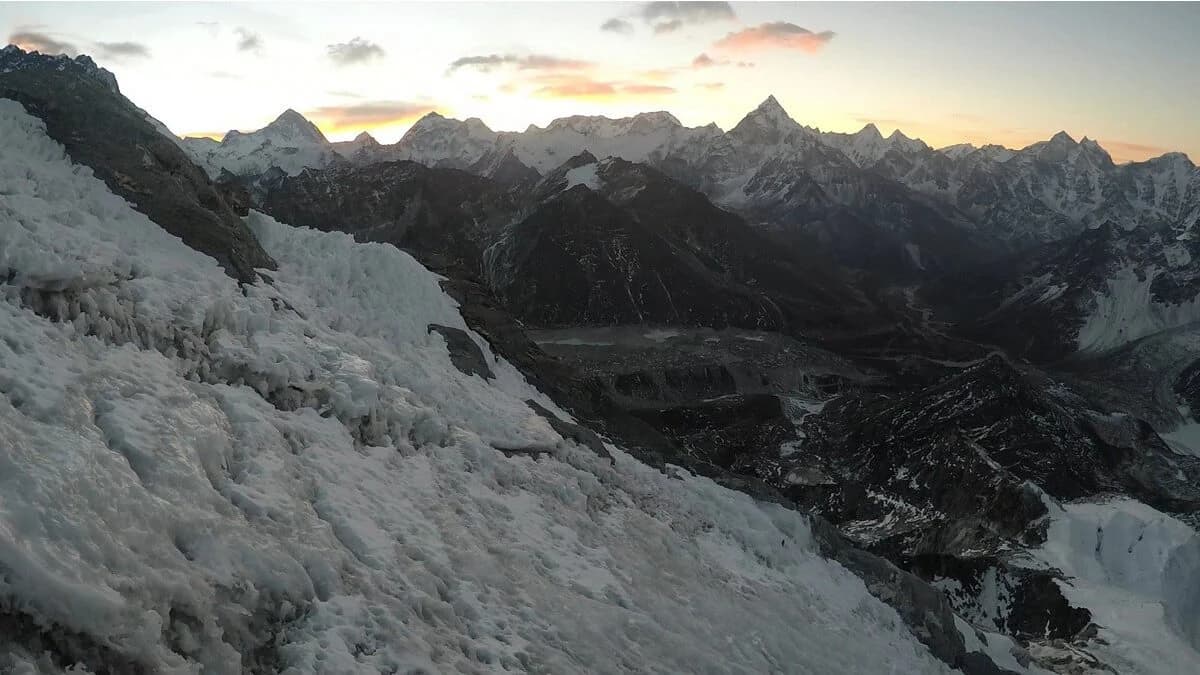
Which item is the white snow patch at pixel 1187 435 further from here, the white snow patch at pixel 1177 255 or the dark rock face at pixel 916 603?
the dark rock face at pixel 916 603

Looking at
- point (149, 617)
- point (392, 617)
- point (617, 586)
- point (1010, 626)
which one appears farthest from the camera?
point (1010, 626)

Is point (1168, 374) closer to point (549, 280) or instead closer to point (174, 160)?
point (549, 280)

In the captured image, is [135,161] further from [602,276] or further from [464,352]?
[602,276]

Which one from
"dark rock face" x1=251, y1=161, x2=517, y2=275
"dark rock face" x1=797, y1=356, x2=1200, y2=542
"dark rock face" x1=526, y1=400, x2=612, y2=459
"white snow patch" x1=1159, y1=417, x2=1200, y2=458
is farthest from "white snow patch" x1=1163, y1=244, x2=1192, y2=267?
"dark rock face" x1=526, y1=400, x2=612, y2=459

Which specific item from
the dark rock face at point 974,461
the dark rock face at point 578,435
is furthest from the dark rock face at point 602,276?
the dark rock face at point 578,435

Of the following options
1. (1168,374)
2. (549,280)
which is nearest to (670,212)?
(549,280)

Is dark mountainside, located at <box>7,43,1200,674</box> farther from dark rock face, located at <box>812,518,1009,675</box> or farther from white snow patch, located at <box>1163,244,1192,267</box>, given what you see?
white snow patch, located at <box>1163,244,1192,267</box>
